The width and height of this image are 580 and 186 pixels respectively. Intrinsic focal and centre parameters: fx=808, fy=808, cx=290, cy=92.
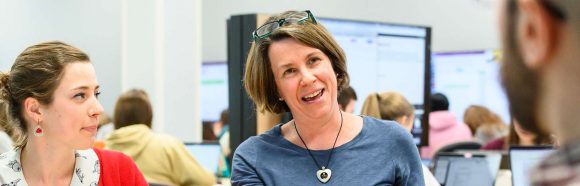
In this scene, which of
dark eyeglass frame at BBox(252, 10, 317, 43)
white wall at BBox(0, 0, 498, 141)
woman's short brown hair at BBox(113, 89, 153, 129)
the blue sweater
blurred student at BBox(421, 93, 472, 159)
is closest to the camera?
the blue sweater

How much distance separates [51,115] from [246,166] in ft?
1.99

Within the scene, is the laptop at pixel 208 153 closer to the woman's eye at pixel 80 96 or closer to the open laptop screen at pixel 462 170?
the open laptop screen at pixel 462 170

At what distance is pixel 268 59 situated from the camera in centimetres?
210

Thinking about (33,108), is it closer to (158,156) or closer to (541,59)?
(541,59)

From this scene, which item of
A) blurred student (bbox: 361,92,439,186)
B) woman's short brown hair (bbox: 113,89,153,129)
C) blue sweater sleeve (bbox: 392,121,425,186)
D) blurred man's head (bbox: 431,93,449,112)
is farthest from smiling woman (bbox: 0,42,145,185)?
blurred man's head (bbox: 431,93,449,112)

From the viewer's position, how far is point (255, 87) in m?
2.15

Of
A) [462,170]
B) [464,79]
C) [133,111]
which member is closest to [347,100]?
[462,170]

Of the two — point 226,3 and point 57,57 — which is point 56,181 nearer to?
point 57,57

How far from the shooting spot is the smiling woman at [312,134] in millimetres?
1988

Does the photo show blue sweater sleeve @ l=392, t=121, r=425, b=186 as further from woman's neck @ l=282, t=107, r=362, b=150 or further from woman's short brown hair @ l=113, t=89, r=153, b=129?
woman's short brown hair @ l=113, t=89, r=153, b=129

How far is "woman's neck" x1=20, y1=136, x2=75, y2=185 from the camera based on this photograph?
2.30m

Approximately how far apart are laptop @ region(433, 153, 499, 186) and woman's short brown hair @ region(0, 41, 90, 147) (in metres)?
1.91

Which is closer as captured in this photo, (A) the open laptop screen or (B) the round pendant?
(B) the round pendant

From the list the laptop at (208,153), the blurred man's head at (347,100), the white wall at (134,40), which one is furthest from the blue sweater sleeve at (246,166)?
the white wall at (134,40)
